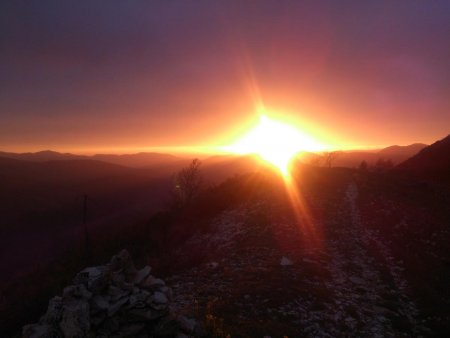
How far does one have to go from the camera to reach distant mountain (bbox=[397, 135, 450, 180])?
59.8 meters

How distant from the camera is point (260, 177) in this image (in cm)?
4600

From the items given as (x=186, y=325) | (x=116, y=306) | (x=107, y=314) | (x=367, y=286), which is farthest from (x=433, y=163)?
(x=107, y=314)

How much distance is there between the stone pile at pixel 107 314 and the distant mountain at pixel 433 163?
2247 inches

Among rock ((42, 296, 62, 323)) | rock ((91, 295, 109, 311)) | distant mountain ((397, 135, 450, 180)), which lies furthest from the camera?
distant mountain ((397, 135, 450, 180))

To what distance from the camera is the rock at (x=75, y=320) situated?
982 cm

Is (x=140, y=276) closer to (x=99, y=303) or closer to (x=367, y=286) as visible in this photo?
(x=99, y=303)

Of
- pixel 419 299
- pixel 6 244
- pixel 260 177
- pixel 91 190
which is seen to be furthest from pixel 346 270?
pixel 91 190

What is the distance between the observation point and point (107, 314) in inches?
413

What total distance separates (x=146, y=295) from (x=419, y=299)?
12.8 meters

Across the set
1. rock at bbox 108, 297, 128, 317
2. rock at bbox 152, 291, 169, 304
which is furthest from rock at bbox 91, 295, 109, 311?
rock at bbox 152, 291, 169, 304

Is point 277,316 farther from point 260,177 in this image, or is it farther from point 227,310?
point 260,177

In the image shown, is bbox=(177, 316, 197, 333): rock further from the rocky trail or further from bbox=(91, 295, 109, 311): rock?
bbox=(91, 295, 109, 311): rock

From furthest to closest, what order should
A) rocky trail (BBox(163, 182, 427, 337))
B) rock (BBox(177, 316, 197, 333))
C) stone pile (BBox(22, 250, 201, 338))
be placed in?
rocky trail (BBox(163, 182, 427, 337)) → rock (BBox(177, 316, 197, 333)) → stone pile (BBox(22, 250, 201, 338))

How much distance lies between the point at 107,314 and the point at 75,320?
88 cm
